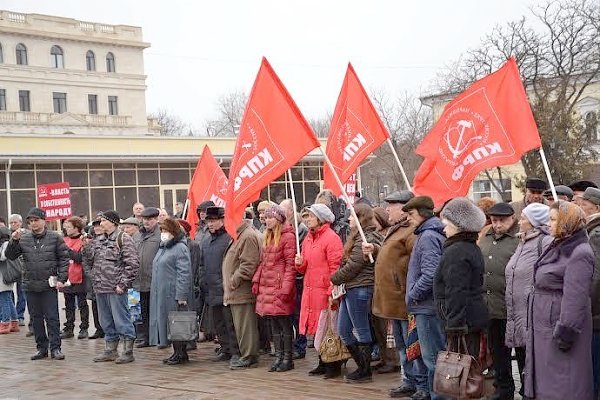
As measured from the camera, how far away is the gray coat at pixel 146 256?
1223cm

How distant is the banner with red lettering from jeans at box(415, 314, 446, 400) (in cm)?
1360

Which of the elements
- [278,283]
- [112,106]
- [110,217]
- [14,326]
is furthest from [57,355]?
[112,106]

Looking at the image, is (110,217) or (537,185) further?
(110,217)

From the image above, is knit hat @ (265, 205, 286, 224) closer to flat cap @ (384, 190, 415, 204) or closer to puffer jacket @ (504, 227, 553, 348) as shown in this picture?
→ flat cap @ (384, 190, 415, 204)

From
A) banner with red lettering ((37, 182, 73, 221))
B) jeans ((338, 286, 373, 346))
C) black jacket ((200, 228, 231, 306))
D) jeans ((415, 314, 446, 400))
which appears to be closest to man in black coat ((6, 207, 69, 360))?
black jacket ((200, 228, 231, 306))

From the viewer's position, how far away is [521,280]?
728cm

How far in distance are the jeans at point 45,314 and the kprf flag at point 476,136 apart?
5.39m

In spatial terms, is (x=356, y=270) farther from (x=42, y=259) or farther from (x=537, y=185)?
(x=42, y=259)

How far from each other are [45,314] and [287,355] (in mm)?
3819

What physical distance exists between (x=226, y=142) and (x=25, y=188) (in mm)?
9354

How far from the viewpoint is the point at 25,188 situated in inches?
1326

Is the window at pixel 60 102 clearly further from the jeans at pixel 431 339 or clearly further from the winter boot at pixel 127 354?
the jeans at pixel 431 339

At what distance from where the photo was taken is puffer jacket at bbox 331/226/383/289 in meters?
8.82

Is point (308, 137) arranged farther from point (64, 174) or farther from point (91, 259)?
point (64, 174)
